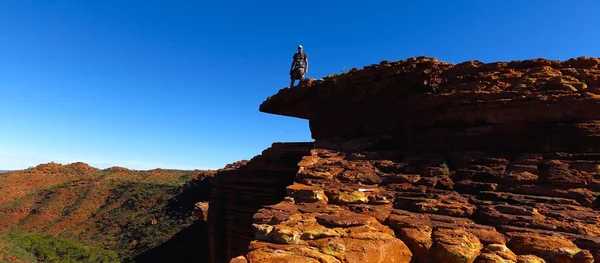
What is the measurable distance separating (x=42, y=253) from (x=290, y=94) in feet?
80.1

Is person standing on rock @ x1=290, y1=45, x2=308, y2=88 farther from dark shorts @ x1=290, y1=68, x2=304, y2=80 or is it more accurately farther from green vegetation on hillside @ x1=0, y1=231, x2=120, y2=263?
green vegetation on hillside @ x1=0, y1=231, x2=120, y2=263

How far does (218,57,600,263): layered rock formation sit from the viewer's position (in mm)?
5512

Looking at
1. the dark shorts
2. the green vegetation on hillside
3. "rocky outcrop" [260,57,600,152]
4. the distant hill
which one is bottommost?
the green vegetation on hillside

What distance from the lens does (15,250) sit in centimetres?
2233

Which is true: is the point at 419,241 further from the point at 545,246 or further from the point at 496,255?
the point at 545,246

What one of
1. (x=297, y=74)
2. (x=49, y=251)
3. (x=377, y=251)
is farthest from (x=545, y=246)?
(x=49, y=251)

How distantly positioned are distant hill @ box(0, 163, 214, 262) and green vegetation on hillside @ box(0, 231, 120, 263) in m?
2.50

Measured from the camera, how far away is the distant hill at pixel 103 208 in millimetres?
33344

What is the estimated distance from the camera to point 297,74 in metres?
15.0

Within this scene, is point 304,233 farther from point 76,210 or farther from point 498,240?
point 76,210

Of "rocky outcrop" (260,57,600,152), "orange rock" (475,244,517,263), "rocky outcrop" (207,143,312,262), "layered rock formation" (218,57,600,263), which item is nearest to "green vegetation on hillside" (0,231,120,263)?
"rocky outcrop" (207,143,312,262)

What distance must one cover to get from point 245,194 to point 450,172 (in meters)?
8.46

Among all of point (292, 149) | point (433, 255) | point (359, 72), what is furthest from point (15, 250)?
point (433, 255)

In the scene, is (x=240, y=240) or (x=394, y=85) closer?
(x=394, y=85)
